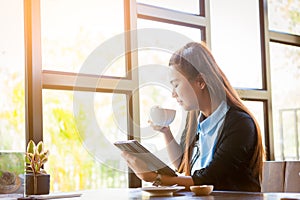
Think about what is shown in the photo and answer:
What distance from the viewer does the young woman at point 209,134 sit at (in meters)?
2.46

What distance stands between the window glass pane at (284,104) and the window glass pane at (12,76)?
223 cm

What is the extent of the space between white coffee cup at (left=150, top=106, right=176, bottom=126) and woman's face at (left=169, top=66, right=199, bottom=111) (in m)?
0.09

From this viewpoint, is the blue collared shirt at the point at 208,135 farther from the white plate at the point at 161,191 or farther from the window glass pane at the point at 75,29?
the window glass pane at the point at 75,29

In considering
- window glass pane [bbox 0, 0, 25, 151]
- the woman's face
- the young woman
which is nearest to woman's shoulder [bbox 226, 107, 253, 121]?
the young woman

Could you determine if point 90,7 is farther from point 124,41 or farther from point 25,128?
point 25,128

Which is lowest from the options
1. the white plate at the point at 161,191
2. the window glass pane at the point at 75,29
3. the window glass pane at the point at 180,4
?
the white plate at the point at 161,191

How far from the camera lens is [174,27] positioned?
12.2 feet

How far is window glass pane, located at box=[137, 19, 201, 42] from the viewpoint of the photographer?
352 cm

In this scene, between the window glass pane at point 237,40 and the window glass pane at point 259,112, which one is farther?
the window glass pane at point 259,112

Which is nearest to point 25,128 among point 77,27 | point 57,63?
point 57,63

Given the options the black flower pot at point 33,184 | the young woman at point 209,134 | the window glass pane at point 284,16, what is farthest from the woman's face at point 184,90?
the window glass pane at point 284,16

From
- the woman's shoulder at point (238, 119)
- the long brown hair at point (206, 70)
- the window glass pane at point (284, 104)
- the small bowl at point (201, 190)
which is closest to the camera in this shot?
the small bowl at point (201, 190)

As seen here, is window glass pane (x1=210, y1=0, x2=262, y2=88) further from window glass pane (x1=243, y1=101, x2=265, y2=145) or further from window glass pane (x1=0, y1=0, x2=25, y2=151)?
window glass pane (x1=0, y1=0, x2=25, y2=151)

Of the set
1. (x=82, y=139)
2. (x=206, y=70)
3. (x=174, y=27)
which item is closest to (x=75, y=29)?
(x=82, y=139)
